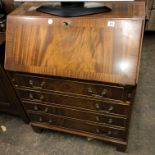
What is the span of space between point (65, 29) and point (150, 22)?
73.7 inches

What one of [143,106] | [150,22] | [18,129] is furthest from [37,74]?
[150,22]

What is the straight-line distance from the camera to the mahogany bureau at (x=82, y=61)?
89 cm

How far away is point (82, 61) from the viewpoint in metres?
0.93

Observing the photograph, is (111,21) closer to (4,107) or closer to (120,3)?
(120,3)

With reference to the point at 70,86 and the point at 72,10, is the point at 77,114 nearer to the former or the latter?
the point at 70,86

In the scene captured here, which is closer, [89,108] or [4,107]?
[89,108]

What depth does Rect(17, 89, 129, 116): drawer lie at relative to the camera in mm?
1024

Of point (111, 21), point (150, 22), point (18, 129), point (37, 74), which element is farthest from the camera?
point (150, 22)

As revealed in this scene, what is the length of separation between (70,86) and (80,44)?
0.25 metres

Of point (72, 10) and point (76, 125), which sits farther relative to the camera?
point (76, 125)

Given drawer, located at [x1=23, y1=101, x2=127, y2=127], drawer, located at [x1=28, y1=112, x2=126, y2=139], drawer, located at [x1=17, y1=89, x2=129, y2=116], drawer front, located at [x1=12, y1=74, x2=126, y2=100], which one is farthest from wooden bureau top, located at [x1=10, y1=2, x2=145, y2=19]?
drawer, located at [x1=28, y1=112, x2=126, y2=139]

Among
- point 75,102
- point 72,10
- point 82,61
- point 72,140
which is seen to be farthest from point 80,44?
point 72,140

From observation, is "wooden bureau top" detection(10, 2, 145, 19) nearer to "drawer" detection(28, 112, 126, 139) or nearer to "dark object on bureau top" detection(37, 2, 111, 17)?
"dark object on bureau top" detection(37, 2, 111, 17)

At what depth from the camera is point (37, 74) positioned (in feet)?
3.38
